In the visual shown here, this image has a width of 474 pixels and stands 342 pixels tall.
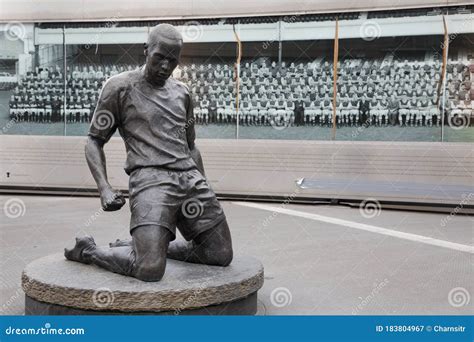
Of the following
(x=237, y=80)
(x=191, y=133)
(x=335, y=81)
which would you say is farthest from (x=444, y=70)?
(x=191, y=133)

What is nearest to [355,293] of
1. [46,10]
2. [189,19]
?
[189,19]

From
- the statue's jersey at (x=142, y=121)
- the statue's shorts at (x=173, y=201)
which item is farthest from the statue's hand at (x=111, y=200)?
the statue's jersey at (x=142, y=121)

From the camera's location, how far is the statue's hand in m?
3.90

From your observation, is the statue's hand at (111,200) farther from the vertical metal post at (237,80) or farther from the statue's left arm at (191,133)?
the vertical metal post at (237,80)

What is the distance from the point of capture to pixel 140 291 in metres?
3.63

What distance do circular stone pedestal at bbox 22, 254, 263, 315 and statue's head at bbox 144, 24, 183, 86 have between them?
4.50 ft

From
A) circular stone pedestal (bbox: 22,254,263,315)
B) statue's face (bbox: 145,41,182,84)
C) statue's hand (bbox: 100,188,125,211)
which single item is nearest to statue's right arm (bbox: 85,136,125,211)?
statue's hand (bbox: 100,188,125,211)

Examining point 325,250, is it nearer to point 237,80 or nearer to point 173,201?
point 173,201

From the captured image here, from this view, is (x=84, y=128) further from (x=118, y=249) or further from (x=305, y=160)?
(x=118, y=249)

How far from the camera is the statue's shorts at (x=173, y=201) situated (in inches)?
154

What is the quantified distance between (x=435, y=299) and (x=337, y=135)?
650 cm

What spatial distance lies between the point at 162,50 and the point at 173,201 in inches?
39.8

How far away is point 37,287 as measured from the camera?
3.88 meters

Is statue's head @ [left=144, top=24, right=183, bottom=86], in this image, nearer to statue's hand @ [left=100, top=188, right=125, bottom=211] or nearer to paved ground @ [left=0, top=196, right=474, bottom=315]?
statue's hand @ [left=100, top=188, right=125, bottom=211]
